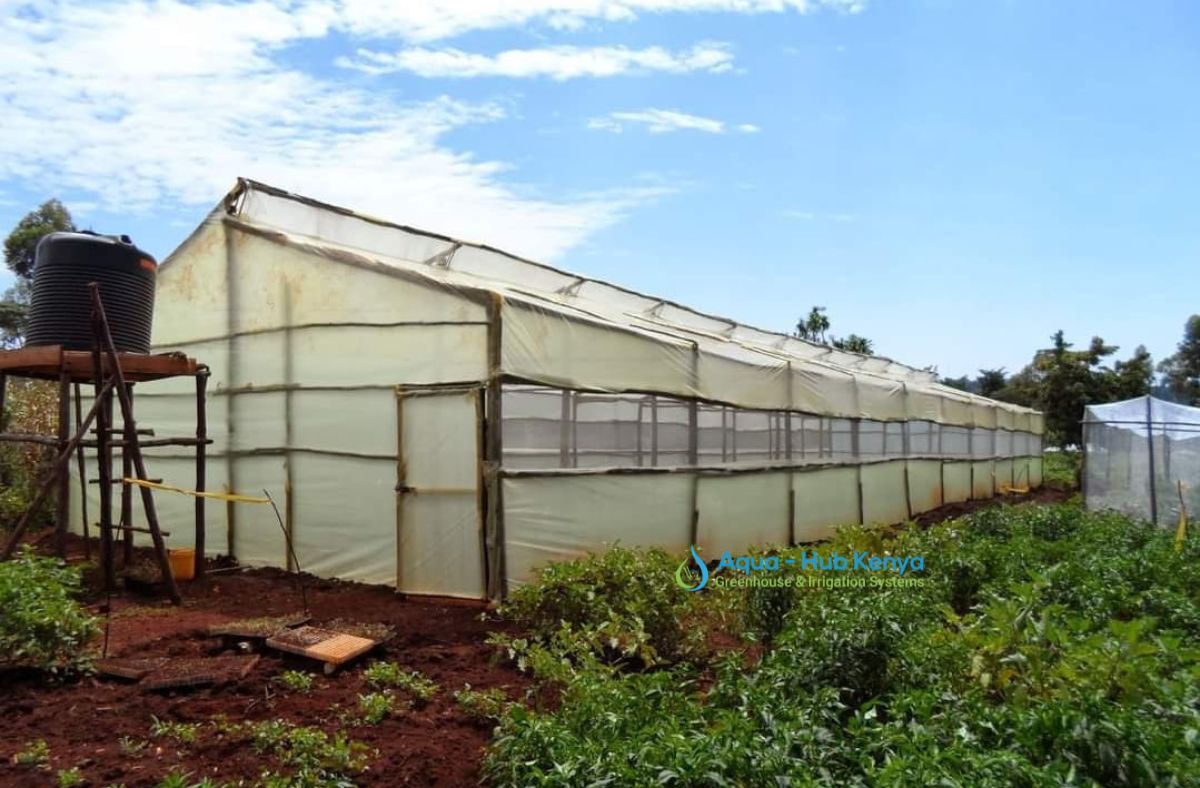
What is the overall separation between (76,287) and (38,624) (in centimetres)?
352

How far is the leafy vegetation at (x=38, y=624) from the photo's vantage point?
4.34 meters

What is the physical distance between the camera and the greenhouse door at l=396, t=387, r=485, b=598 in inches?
270

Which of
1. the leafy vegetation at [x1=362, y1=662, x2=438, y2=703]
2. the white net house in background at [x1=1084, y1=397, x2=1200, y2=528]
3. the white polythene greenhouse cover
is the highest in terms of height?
the white polythene greenhouse cover

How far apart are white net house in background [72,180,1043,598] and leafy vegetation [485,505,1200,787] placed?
255 centimetres

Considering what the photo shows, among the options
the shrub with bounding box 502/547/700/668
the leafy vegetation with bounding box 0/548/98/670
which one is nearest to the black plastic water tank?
the leafy vegetation with bounding box 0/548/98/670

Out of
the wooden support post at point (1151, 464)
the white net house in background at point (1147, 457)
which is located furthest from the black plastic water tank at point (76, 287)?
the wooden support post at point (1151, 464)

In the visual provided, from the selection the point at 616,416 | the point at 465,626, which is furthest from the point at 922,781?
the point at 616,416

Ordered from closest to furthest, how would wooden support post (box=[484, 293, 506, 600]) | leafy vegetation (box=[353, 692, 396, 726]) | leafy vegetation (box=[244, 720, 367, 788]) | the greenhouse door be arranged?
leafy vegetation (box=[244, 720, 367, 788]), leafy vegetation (box=[353, 692, 396, 726]), wooden support post (box=[484, 293, 506, 600]), the greenhouse door

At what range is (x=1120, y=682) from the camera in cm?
313

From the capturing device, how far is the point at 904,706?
3.03 meters

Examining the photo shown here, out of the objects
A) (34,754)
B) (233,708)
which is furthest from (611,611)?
(34,754)

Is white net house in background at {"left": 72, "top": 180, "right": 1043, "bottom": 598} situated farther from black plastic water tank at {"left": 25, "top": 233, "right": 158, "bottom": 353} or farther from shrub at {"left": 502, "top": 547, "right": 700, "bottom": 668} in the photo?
black plastic water tank at {"left": 25, "top": 233, "right": 158, "bottom": 353}

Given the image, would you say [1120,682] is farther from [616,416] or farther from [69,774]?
[616,416]

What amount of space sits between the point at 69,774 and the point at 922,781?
3375 millimetres
